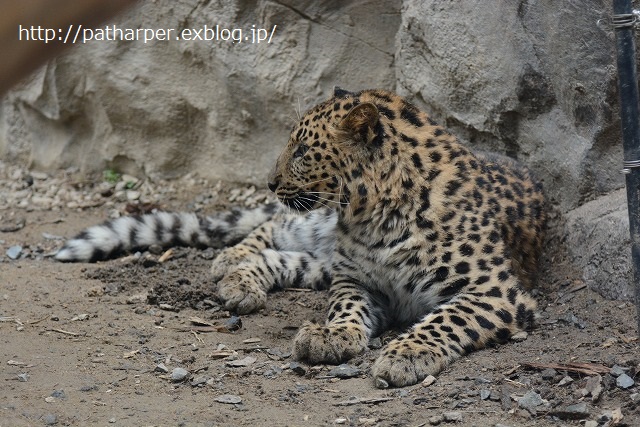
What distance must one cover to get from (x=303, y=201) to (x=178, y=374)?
161 cm

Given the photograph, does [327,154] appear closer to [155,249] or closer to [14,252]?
[155,249]

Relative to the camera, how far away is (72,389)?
4.88m

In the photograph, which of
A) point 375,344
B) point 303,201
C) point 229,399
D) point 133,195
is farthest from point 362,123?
point 133,195

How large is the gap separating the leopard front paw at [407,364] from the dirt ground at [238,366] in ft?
0.20

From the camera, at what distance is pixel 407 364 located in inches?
196

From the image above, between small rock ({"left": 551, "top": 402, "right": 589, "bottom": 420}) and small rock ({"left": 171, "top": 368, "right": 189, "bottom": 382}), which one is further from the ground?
small rock ({"left": 551, "top": 402, "right": 589, "bottom": 420})

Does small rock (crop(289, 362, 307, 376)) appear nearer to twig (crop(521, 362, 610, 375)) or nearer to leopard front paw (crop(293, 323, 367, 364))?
leopard front paw (crop(293, 323, 367, 364))

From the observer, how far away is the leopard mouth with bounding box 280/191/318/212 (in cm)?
617

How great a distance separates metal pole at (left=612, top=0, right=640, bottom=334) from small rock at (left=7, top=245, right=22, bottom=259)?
5.57 m

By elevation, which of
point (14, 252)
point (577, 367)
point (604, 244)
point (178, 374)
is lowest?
point (14, 252)

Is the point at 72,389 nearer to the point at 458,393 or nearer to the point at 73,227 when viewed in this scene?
the point at 458,393

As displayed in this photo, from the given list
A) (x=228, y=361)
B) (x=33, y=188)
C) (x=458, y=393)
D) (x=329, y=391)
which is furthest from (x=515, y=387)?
(x=33, y=188)

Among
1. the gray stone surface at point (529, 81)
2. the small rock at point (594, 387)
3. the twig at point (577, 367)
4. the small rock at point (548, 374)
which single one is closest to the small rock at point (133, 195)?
the gray stone surface at point (529, 81)

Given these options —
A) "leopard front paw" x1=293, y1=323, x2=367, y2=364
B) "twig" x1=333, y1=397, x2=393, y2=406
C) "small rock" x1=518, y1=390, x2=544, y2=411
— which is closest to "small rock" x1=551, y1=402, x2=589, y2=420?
"small rock" x1=518, y1=390, x2=544, y2=411
